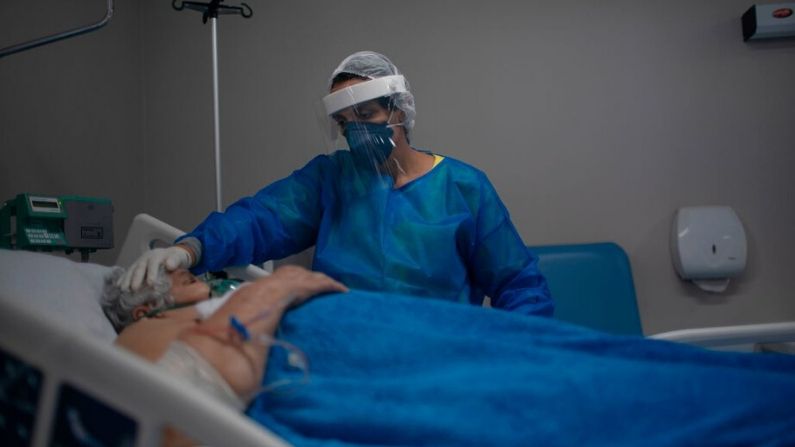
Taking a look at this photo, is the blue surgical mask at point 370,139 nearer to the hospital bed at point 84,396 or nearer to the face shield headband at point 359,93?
the face shield headband at point 359,93

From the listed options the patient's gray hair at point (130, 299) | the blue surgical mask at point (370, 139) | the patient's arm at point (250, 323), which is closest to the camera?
the patient's arm at point (250, 323)

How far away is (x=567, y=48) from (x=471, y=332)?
5.35 feet

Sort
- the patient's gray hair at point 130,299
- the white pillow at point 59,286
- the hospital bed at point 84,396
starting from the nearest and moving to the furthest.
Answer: the hospital bed at point 84,396
the white pillow at point 59,286
the patient's gray hair at point 130,299

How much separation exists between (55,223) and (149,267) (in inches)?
24.4

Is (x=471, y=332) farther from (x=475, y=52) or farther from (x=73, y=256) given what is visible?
(x=73, y=256)

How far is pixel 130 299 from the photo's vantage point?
1296 mm

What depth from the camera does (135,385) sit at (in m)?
0.62

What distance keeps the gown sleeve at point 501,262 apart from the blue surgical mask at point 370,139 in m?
0.30

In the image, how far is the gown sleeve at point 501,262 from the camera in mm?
1666

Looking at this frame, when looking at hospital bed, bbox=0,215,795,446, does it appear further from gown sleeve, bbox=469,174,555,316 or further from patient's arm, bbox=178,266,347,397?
gown sleeve, bbox=469,174,555,316

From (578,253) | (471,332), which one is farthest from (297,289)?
(578,253)

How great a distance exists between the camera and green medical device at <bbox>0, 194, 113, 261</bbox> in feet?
5.47

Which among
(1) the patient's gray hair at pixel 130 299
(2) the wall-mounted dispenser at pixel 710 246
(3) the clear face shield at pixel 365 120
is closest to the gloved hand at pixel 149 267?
(1) the patient's gray hair at pixel 130 299

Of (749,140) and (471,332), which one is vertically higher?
(749,140)
